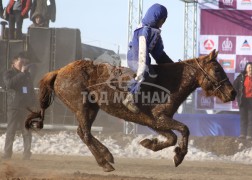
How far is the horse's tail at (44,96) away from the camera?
41.5ft

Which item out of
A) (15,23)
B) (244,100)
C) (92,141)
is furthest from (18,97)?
(244,100)

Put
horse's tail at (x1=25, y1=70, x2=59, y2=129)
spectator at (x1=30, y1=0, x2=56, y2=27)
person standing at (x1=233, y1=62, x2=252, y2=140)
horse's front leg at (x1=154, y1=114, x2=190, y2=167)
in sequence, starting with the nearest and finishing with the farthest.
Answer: horse's front leg at (x1=154, y1=114, x2=190, y2=167) → horse's tail at (x1=25, y1=70, x2=59, y2=129) → person standing at (x1=233, y1=62, x2=252, y2=140) → spectator at (x1=30, y1=0, x2=56, y2=27)

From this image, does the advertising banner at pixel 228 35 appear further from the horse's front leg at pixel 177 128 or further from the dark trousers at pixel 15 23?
the horse's front leg at pixel 177 128

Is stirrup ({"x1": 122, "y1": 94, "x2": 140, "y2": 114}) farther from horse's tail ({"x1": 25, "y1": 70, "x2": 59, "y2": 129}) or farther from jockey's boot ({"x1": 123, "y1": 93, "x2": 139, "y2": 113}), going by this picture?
horse's tail ({"x1": 25, "y1": 70, "x2": 59, "y2": 129})

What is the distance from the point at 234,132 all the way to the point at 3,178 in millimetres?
9697

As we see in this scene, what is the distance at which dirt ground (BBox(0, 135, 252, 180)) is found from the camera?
13.2m

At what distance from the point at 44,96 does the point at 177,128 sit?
2.45 m

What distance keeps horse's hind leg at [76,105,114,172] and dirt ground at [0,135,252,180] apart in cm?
37

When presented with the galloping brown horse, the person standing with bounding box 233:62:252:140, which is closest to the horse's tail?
the galloping brown horse

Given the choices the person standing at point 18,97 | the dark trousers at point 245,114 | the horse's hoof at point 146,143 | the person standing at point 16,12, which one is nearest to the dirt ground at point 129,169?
the person standing at point 18,97

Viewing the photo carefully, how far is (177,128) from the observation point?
11578 mm

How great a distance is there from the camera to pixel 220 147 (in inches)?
774

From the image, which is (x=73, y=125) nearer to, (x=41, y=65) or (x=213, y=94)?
(x=41, y=65)

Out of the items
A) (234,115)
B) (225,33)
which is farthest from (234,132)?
(225,33)
